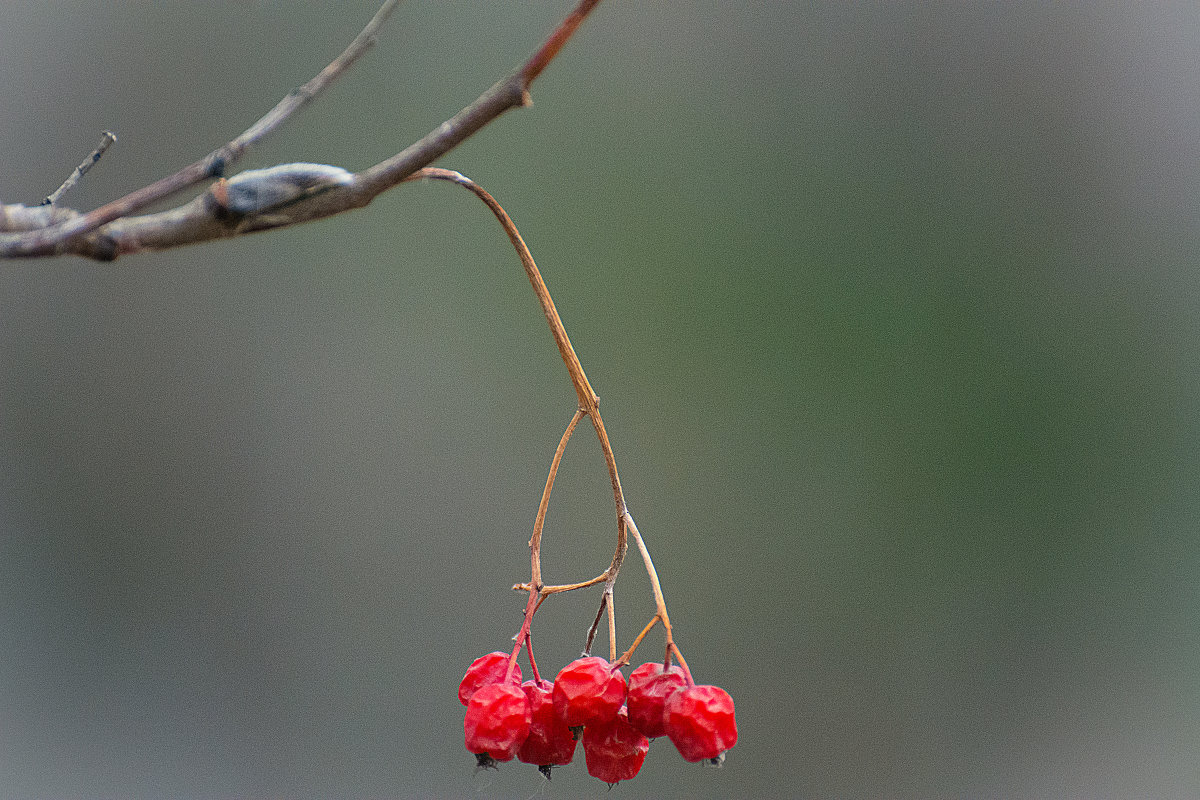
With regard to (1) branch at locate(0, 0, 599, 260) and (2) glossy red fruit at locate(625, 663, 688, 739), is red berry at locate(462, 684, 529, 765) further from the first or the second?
(1) branch at locate(0, 0, 599, 260)

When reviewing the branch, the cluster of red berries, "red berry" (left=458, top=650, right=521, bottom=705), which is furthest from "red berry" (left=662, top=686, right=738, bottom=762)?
the branch

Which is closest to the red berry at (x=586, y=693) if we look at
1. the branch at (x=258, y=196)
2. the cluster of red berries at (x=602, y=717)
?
the cluster of red berries at (x=602, y=717)

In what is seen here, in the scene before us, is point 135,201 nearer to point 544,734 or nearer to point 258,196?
point 258,196

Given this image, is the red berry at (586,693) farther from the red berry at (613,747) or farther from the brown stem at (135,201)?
the brown stem at (135,201)

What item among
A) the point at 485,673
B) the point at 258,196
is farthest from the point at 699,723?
the point at 258,196

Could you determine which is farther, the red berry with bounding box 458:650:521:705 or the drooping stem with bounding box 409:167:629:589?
the red berry with bounding box 458:650:521:705

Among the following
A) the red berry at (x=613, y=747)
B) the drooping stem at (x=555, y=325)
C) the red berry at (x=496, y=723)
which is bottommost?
the red berry at (x=613, y=747)

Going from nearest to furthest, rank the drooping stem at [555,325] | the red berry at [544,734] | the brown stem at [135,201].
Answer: the brown stem at [135,201] → the drooping stem at [555,325] → the red berry at [544,734]

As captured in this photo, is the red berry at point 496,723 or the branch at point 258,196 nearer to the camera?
the branch at point 258,196
